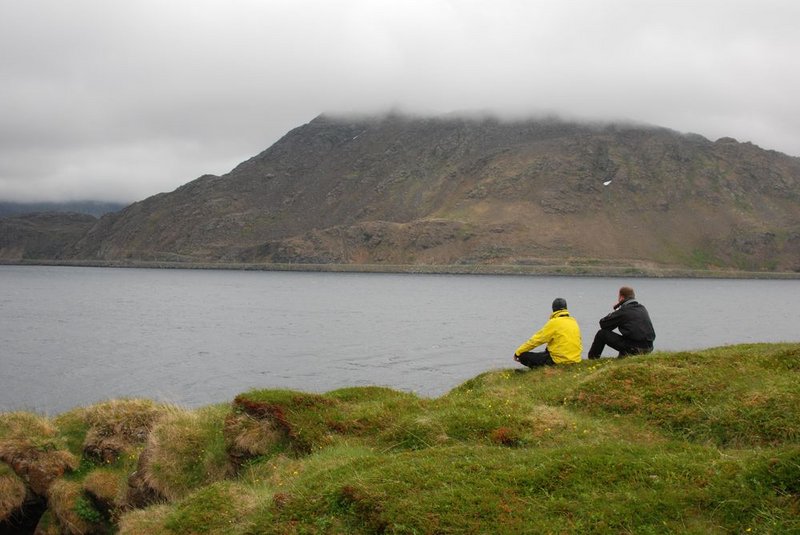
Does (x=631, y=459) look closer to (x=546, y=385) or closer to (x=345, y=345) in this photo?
(x=546, y=385)

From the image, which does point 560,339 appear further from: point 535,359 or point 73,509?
point 73,509

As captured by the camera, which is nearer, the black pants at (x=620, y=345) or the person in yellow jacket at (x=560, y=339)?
the person in yellow jacket at (x=560, y=339)

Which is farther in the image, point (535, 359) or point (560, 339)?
point (535, 359)

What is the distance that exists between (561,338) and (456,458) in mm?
8398

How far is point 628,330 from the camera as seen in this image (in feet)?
61.7

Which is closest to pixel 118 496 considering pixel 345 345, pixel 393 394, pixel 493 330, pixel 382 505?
pixel 393 394

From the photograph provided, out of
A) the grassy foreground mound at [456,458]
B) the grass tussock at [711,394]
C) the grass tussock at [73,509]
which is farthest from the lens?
the grass tussock at [73,509]

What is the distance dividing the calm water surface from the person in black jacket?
22960mm

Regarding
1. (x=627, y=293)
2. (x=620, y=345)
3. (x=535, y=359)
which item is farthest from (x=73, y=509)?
(x=627, y=293)

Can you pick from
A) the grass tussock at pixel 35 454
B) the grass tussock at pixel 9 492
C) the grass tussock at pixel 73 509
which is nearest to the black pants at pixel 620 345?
the grass tussock at pixel 73 509

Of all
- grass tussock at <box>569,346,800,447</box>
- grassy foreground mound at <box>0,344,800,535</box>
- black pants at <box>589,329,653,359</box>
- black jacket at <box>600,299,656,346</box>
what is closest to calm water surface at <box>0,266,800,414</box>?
grassy foreground mound at <box>0,344,800,535</box>

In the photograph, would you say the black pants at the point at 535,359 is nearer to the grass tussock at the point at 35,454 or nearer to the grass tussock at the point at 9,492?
the grass tussock at the point at 35,454

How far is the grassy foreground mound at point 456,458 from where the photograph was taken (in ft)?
29.1

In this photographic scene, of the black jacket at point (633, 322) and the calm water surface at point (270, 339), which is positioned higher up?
the black jacket at point (633, 322)
